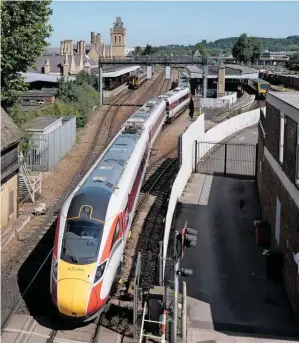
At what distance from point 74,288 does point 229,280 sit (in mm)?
5599

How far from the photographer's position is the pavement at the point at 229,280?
1300cm

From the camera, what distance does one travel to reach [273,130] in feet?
63.3

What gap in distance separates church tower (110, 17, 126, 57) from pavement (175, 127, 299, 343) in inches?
3993

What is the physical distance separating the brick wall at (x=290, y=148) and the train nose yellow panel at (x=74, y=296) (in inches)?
272

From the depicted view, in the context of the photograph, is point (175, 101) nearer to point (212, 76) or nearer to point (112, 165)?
point (212, 76)

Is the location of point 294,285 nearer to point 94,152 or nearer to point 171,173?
point 171,173

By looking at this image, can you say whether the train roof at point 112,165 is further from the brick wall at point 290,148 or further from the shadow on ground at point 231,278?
the brick wall at point 290,148

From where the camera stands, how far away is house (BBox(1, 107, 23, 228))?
61.4 ft

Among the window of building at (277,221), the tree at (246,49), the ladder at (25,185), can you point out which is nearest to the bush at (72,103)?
the ladder at (25,185)

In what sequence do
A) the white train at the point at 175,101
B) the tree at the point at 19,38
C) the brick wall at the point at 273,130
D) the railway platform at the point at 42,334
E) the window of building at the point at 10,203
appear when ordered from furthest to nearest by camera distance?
1. the white train at the point at 175,101
2. the tree at the point at 19,38
3. the window of building at the point at 10,203
4. the brick wall at the point at 273,130
5. the railway platform at the point at 42,334

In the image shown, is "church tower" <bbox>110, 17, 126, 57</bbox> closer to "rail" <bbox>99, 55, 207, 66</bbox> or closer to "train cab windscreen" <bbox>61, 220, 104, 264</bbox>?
"rail" <bbox>99, 55, 207, 66</bbox>

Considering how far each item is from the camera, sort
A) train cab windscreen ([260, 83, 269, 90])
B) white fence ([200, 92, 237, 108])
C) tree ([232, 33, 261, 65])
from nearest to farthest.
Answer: white fence ([200, 92, 237, 108]), train cab windscreen ([260, 83, 269, 90]), tree ([232, 33, 261, 65])

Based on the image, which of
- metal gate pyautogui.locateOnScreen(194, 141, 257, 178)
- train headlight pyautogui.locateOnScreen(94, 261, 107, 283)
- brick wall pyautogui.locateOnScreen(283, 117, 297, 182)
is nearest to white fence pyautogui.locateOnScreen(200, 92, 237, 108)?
metal gate pyautogui.locateOnScreen(194, 141, 257, 178)

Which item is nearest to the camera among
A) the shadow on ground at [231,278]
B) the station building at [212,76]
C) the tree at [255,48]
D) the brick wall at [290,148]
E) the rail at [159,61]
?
the shadow on ground at [231,278]
